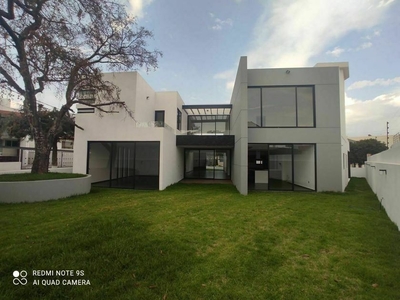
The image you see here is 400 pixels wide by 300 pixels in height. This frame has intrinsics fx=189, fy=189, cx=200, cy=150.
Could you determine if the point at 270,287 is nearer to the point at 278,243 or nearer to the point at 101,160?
the point at 278,243

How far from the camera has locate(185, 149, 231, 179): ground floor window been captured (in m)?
14.7

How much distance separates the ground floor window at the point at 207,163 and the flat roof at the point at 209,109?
2.87m

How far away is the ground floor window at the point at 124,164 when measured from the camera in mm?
9453

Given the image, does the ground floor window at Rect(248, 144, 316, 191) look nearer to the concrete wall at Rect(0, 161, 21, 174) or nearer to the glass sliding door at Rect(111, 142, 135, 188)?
the glass sliding door at Rect(111, 142, 135, 188)

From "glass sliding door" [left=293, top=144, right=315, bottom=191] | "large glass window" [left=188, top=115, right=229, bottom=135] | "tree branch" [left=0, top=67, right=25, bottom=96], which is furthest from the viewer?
"large glass window" [left=188, top=115, right=229, bottom=135]

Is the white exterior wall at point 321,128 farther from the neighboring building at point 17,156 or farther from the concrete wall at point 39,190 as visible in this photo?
the neighboring building at point 17,156

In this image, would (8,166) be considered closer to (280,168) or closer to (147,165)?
(147,165)

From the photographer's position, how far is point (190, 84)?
1428 centimetres

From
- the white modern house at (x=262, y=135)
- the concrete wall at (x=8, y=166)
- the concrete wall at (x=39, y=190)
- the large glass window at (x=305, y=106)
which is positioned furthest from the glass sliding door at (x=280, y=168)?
the concrete wall at (x=8, y=166)

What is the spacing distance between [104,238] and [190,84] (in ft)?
42.0

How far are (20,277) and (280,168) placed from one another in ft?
30.4

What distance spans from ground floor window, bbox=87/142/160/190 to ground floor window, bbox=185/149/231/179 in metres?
4.83

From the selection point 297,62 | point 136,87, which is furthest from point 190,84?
point 297,62

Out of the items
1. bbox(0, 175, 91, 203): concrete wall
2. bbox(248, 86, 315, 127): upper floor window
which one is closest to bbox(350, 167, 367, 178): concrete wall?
bbox(248, 86, 315, 127): upper floor window
